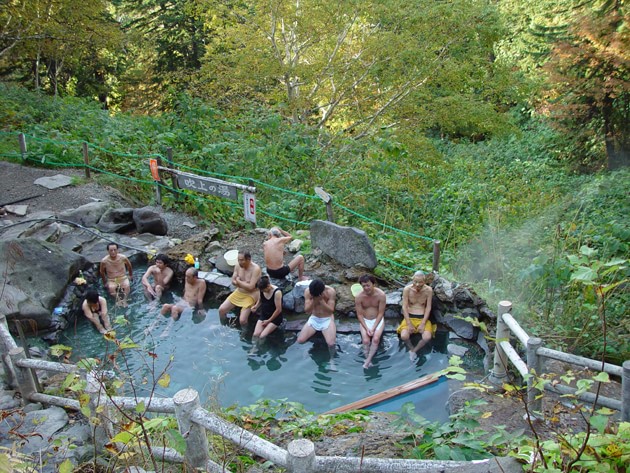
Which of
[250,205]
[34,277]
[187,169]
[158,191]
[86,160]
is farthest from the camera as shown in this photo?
[86,160]

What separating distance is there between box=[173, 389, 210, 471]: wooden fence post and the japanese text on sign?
19.1 feet

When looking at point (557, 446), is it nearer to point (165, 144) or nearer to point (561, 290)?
point (561, 290)

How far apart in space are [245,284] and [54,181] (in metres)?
6.49

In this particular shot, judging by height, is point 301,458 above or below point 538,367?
above

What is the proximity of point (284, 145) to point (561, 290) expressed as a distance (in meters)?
7.13

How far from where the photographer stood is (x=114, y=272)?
28.2 ft

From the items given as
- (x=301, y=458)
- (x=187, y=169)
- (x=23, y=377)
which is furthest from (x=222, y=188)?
(x=301, y=458)

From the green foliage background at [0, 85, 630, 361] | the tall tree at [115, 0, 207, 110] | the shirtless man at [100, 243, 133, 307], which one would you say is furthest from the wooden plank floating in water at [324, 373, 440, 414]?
the tall tree at [115, 0, 207, 110]

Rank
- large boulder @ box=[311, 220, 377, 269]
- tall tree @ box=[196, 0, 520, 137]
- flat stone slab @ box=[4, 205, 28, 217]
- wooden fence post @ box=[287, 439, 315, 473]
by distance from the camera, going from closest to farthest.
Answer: wooden fence post @ box=[287, 439, 315, 473] < large boulder @ box=[311, 220, 377, 269] < flat stone slab @ box=[4, 205, 28, 217] < tall tree @ box=[196, 0, 520, 137]

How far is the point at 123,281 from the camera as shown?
863 centimetres

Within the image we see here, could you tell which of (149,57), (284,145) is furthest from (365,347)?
(149,57)

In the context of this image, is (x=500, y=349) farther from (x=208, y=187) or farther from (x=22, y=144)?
(x=22, y=144)

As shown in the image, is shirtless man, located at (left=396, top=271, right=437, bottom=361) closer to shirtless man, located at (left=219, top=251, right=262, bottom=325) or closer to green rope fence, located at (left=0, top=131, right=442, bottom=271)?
shirtless man, located at (left=219, top=251, right=262, bottom=325)

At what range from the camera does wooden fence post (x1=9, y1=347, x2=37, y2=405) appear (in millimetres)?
4570
